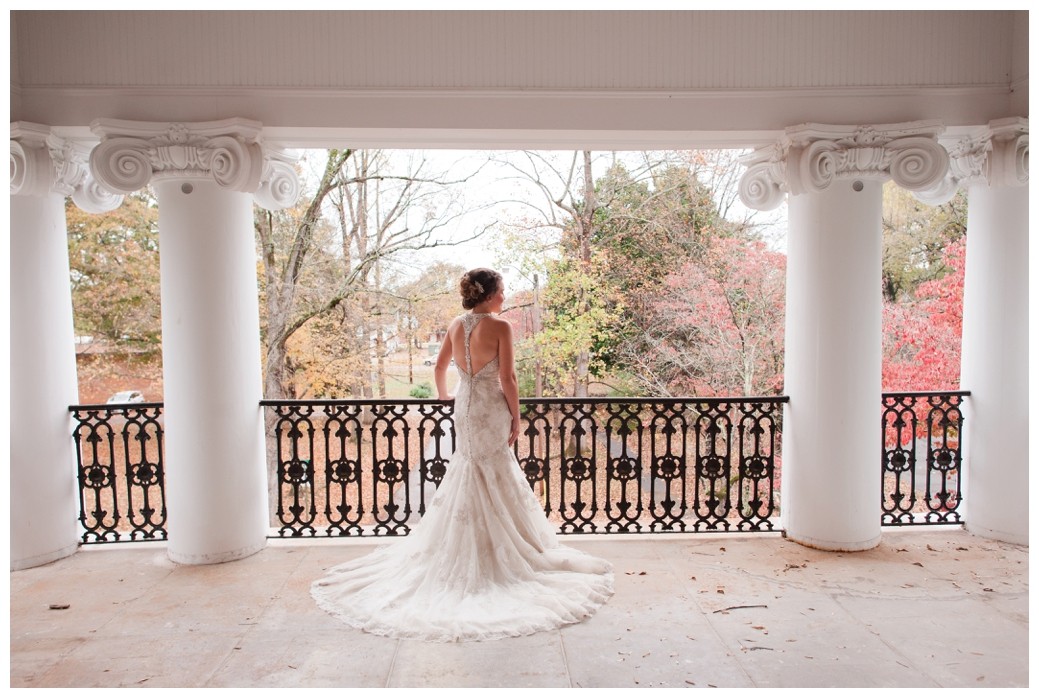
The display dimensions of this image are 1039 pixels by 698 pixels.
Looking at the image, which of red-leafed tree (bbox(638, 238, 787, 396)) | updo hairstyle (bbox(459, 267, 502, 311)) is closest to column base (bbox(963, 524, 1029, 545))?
updo hairstyle (bbox(459, 267, 502, 311))

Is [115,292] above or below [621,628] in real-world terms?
above

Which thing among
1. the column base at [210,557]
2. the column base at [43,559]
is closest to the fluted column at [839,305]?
the column base at [210,557]

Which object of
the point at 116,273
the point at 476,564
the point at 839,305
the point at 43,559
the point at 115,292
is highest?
the point at 116,273

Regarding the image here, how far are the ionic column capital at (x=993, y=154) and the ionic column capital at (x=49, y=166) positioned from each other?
655cm

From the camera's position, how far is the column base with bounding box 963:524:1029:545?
16.5 feet

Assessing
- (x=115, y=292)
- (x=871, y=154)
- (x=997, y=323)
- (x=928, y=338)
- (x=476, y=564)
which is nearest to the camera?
(x=476, y=564)

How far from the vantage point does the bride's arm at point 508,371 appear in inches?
166

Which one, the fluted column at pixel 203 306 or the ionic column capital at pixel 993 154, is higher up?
the ionic column capital at pixel 993 154

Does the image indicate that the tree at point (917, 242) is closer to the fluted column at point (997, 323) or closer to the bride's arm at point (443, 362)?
the fluted column at point (997, 323)

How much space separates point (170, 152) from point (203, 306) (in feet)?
3.64

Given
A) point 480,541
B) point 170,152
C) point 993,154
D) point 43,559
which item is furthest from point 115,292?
point 993,154

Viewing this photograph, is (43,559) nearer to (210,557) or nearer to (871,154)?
(210,557)

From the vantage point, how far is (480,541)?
4.11 metres

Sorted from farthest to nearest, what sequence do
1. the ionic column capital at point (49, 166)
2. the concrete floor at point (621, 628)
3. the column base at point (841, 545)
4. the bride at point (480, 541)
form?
1. the column base at point (841, 545)
2. the ionic column capital at point (49, 166)
3. the bride at point (480, 541)
4. the concrete floor at point (621, 628)
